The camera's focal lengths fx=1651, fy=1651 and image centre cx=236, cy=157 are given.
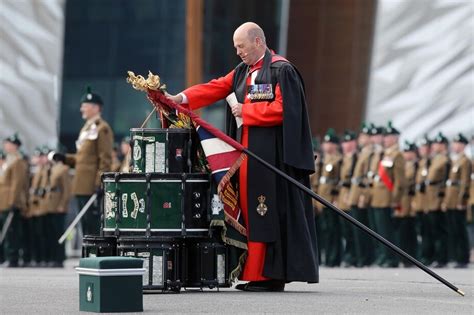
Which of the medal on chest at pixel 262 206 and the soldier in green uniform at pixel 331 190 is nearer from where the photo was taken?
the medal on chest at pixel 262 206

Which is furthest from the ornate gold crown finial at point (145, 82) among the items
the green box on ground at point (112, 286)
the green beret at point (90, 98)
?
the green beret at point (90, 98)

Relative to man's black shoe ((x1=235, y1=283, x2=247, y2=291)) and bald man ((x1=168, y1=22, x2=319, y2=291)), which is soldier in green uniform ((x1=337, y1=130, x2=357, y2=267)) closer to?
man's black shoe ((x1=235, y1=283, x2=247, y2=291))

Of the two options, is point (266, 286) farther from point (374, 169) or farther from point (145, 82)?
point (374, 169)

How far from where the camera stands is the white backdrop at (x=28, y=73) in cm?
3866

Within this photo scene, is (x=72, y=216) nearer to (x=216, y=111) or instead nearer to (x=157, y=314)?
(x=216, y=111)

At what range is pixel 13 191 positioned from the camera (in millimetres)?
24359

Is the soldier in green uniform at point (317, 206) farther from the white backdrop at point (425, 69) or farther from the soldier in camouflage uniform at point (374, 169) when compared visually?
the white backdrop at point (425, 69)

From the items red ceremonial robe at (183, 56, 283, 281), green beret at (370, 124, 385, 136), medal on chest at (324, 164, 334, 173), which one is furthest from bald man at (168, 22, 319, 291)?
medal on chest at (324, 164, 334, 173)

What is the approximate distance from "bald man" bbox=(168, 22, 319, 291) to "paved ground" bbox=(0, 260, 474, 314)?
0.80ft

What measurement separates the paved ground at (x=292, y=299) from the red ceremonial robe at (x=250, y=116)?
0.81 feet

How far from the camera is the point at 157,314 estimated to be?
34.1 feet

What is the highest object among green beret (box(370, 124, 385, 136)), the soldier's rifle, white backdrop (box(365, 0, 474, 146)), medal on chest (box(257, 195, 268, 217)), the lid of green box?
white backdrop (box(365, 0, 474, 146))

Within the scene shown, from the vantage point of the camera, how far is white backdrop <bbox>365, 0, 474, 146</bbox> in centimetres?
3481

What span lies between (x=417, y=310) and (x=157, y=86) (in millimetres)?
2985
